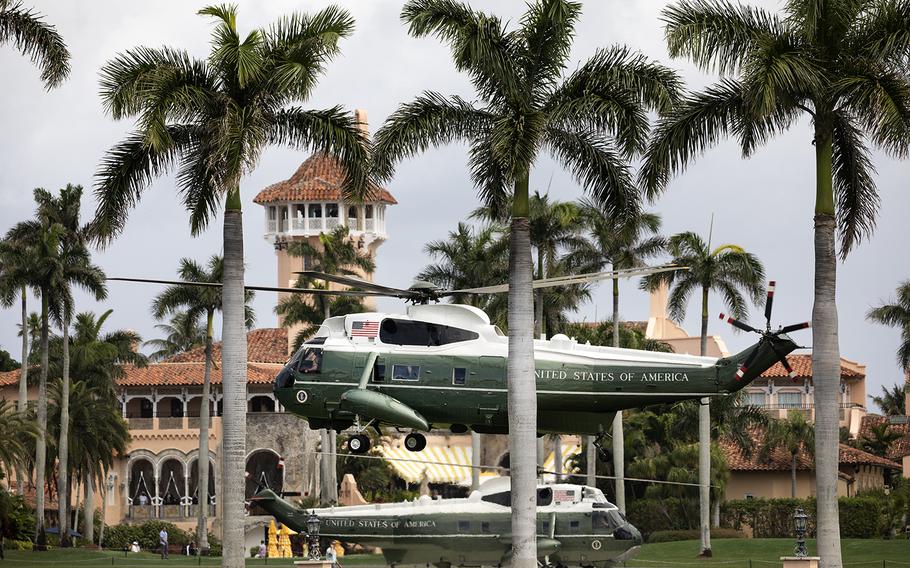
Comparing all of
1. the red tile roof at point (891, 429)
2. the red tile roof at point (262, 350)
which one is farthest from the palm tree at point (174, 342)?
the red tile roof at point (891, 429)

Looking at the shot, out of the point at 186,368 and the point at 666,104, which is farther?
the point at 186,368

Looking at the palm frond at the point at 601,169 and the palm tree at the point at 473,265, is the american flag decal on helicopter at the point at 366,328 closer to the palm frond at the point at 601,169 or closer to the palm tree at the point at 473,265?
the palm frond at the point at 601,169

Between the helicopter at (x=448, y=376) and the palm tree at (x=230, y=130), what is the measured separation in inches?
139

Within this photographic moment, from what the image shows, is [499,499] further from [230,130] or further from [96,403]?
[96,403]

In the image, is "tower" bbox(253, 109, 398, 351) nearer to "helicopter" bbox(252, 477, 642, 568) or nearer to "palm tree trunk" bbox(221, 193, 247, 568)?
"helicopter" bbox(252, 477, 642, 568)

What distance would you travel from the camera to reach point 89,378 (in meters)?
92.6

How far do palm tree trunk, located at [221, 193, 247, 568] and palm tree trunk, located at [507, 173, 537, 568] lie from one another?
5.81m

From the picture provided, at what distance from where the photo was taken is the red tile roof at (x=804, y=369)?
10925cm

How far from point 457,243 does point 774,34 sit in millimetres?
43044

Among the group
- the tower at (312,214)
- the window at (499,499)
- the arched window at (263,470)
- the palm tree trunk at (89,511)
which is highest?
the tower at (312,214)

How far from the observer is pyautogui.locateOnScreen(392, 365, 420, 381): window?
40.7 meters

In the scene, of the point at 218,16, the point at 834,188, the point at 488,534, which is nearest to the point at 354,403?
the point at 218,16

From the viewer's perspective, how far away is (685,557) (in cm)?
7081

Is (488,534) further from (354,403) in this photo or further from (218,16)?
(218,16)
